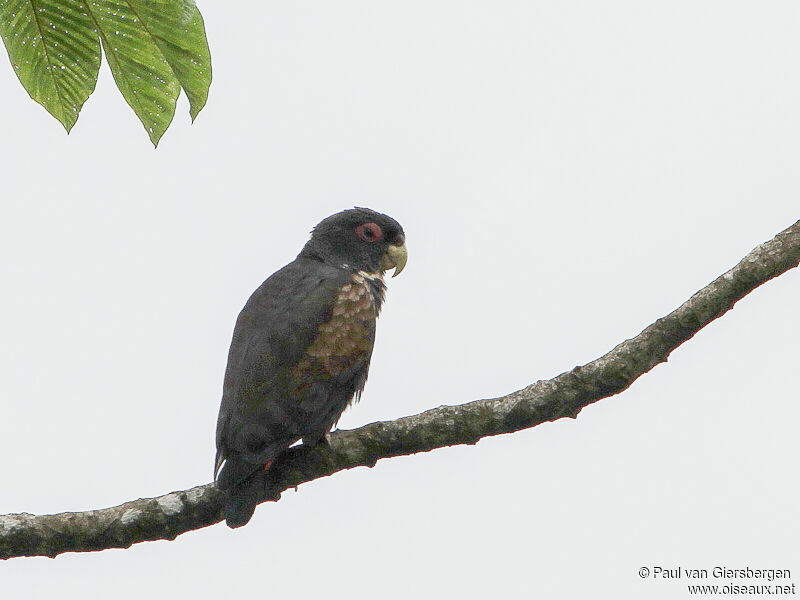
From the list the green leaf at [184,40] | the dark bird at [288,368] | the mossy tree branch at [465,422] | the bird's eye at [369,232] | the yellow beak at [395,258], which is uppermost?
the bird's eye at [369,232]

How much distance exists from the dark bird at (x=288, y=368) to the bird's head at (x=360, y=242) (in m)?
0.31

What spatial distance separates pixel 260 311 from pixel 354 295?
491 millimetres

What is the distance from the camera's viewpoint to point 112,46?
91.8 inches

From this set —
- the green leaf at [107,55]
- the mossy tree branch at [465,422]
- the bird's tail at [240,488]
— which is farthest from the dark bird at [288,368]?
the green leaf at [107,55]

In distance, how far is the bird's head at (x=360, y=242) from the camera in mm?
5469

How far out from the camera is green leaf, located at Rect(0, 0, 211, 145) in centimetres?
226

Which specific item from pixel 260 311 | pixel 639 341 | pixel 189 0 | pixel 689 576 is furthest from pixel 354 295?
pixel 189 0

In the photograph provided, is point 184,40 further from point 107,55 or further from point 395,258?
point 395,258

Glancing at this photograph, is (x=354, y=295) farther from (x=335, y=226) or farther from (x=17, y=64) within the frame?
(x=17, y=64)

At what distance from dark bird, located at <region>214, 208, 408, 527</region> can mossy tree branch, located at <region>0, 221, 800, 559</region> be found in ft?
0.91

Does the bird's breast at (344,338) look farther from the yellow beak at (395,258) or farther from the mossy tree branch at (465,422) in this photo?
the yellow beak at (395,258)

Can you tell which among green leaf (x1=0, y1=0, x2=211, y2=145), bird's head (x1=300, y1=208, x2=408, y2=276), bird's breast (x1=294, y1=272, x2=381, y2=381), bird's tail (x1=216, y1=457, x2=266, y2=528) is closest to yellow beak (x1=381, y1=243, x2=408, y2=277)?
bird's head (x1=300, y1=208, x2=408, y2=276)

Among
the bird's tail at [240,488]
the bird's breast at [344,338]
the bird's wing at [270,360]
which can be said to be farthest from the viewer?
the bird's breast at [344,338]

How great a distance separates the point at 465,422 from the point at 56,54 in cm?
189
